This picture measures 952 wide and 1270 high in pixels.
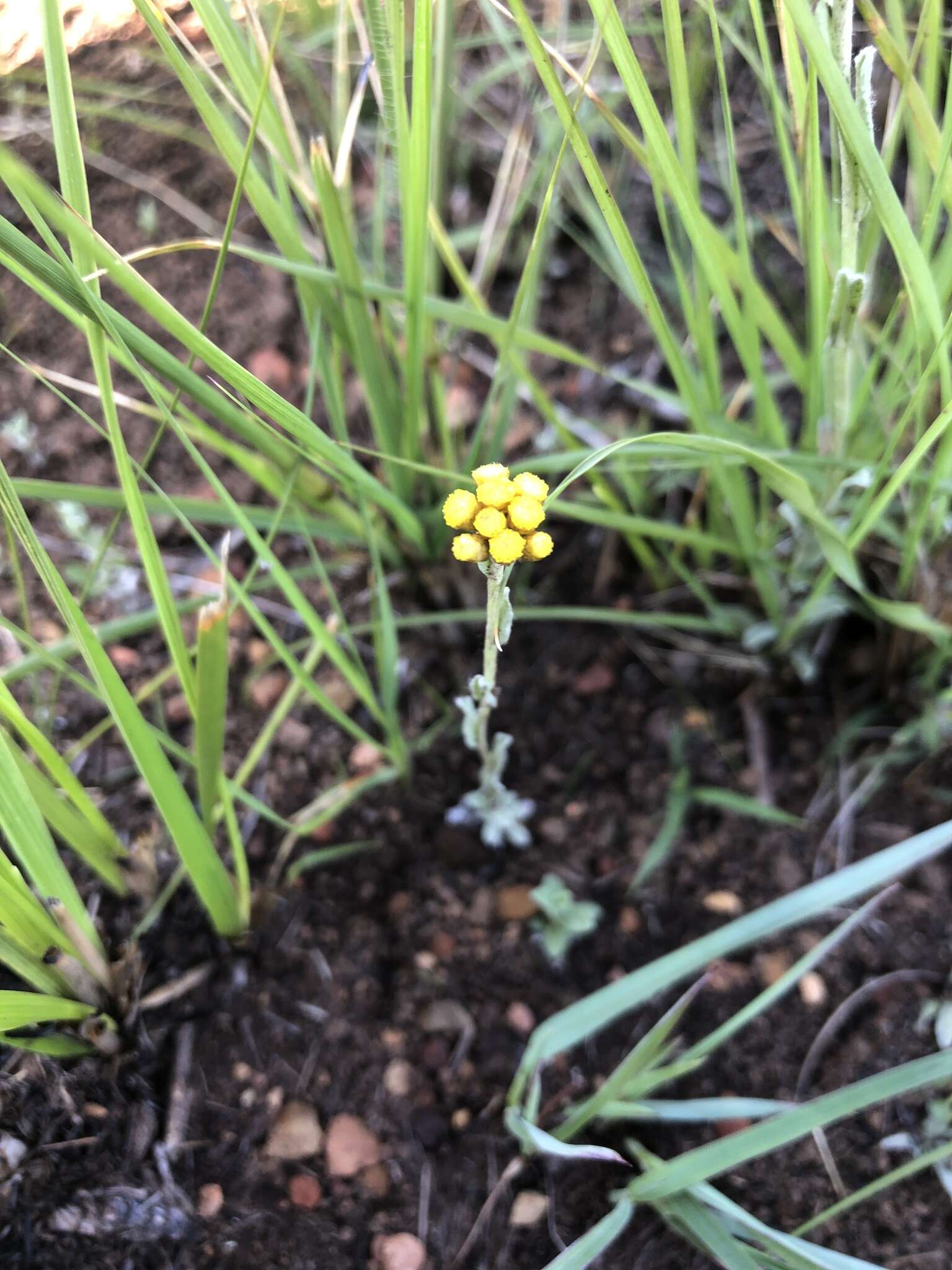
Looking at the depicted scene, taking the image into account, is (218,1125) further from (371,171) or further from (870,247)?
(371,171)

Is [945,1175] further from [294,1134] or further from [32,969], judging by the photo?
[32,969]

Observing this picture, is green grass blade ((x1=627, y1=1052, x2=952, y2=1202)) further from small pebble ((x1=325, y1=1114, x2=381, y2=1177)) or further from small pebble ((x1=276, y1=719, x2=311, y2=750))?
small pebble ((x1=276, y1=719, x2=311, y2=750))

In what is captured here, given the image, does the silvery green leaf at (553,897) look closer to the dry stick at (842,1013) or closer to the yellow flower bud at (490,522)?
the dry stick at (842,1013)

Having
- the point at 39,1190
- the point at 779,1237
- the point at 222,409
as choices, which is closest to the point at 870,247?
the point at 222,409

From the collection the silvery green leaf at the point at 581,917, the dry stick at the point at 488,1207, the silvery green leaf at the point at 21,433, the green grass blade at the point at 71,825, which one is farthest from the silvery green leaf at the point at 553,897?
the silvery green leaf at the point at 21,433

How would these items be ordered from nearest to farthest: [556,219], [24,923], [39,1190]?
[24,923], [39,1190], [556,219]
